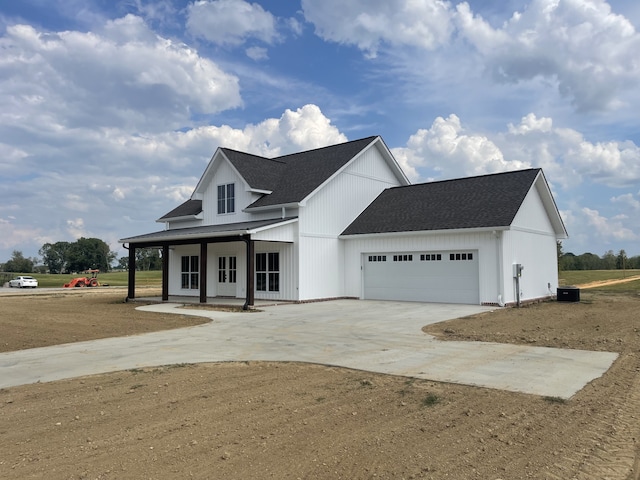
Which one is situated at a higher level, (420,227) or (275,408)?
(420,227)

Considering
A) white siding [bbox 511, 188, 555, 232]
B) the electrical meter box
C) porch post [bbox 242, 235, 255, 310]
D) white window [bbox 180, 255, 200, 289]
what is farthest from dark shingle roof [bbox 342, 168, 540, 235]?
white window [bbox 180, 255, 200, 289]

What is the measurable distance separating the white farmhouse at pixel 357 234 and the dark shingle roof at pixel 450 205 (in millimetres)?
64

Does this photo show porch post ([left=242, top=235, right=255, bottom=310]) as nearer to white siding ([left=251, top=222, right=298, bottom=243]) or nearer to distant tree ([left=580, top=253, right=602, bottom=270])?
white siding ([left=251, top=222, right=298, bottom=243])

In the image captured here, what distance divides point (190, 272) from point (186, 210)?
3.90 meters

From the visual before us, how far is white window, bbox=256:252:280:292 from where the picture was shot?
22.4 metres

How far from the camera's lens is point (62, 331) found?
1359 centimetres

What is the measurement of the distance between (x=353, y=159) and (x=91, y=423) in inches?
805

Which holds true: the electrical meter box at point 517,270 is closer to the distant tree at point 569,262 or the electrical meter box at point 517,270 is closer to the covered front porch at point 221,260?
the covered front porch at point 221,260

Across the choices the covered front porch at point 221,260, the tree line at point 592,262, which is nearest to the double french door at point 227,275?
the covered front porch at point 221,260

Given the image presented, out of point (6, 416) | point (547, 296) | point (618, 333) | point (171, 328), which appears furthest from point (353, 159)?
point (6, 416)

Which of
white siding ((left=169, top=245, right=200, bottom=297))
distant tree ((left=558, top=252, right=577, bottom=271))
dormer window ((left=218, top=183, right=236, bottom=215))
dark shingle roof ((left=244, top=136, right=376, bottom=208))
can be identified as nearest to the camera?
dark shingle roof ((left=244, top=136, right=376, bottom=208))

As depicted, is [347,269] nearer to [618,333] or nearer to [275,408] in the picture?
[618,333]

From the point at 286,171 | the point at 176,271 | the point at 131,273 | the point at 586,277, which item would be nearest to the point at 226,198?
the point at 286,171

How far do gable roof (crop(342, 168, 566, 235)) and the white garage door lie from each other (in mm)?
1283
